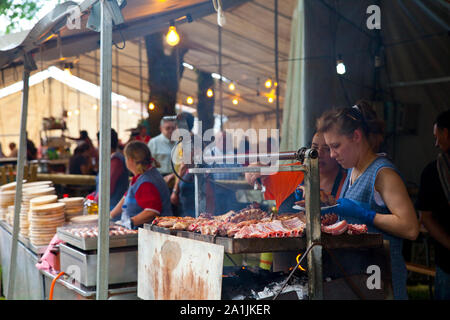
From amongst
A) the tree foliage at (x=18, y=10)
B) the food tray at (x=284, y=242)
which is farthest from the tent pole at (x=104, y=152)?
the tree foliage at (x=18, y=10)

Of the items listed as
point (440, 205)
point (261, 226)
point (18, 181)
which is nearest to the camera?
point (261, 226)

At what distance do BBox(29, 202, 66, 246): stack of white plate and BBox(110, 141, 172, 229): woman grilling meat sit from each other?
2.20ft

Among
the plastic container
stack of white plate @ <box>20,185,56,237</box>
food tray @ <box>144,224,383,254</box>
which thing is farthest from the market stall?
stack of white plate @ <box>20,185,56,237</box>

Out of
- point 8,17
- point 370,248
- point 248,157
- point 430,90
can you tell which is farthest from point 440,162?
point 8,17

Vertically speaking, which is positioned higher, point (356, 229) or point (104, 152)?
point (104, 152)

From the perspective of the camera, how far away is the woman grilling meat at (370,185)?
2273mm

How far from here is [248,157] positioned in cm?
221

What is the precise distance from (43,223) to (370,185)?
309 cm

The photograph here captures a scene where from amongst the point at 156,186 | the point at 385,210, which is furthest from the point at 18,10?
the point at 385,210

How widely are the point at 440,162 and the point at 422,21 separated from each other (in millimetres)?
2609

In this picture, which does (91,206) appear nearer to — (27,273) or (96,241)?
(27,273)

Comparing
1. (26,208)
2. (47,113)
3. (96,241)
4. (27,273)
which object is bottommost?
(27,273)

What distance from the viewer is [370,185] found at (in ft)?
8.10
